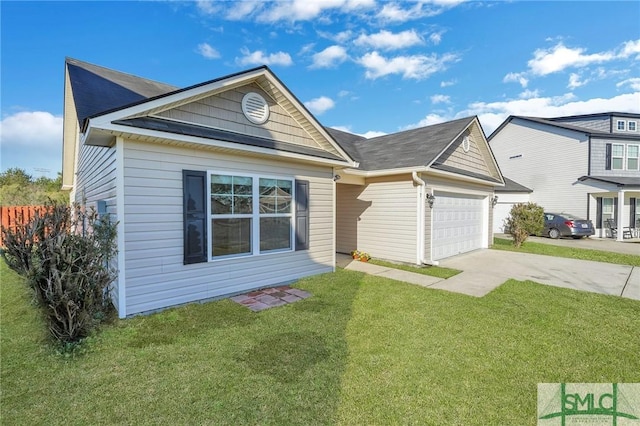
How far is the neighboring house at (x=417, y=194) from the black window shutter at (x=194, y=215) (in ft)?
15.6

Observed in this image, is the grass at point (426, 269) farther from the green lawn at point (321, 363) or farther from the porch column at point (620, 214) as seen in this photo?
the porch column at point (620, 214)

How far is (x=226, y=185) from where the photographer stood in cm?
565

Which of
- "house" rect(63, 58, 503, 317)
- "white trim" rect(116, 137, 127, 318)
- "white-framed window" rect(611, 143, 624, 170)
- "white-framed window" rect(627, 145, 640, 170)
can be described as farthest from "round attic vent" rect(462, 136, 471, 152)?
"white-framed window" rect(627, 145, 640, 170)

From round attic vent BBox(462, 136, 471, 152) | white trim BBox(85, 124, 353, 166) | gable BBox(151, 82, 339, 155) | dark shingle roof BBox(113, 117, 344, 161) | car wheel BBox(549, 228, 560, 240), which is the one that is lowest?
car wheel BBox(549, 228, 560, 240)

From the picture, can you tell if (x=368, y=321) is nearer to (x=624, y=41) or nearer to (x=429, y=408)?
(x=429, y=408)

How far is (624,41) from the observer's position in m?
10.4

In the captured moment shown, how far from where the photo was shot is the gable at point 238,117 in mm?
5285

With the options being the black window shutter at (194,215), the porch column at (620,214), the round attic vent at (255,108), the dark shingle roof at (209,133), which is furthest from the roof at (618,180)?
the black window shutter at (194,215)

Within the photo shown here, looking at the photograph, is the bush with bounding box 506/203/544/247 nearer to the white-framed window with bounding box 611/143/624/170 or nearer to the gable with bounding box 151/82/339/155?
the white-framed window with bounding box 611/143/624/170

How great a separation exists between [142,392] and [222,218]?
10.7 feet

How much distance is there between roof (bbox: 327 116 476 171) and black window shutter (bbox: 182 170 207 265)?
13.3 ft

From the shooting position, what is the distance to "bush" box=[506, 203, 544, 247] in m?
12.5

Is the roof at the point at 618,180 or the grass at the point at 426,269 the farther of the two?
the roof at the point at 618,180

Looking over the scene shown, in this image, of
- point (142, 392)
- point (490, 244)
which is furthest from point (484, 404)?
point (490, 244)
